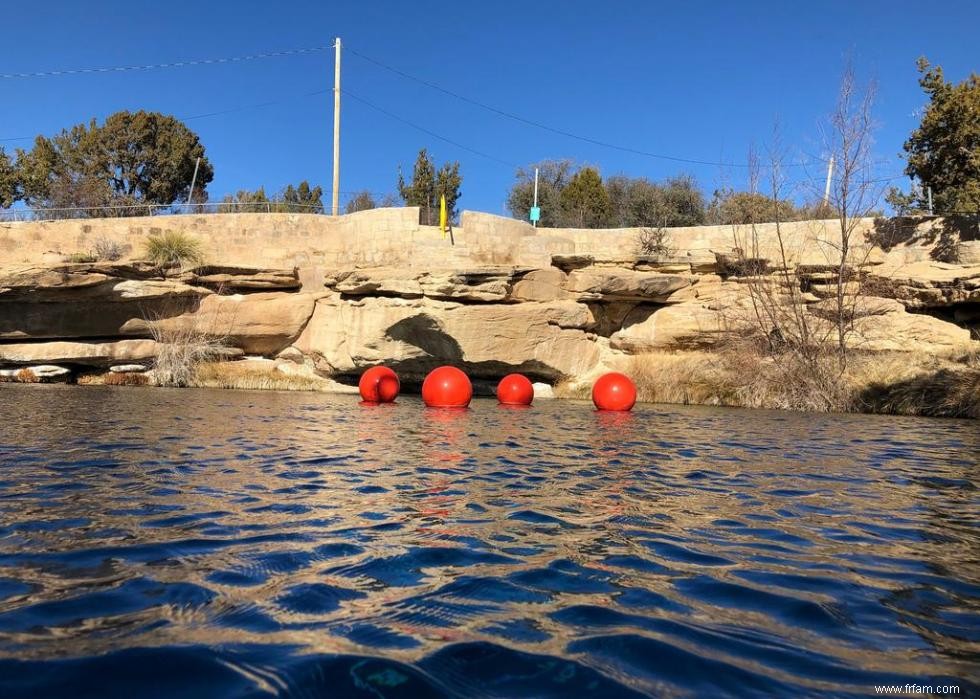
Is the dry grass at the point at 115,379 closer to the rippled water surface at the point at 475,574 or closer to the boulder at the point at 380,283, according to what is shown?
the boulder at the point at 380,283

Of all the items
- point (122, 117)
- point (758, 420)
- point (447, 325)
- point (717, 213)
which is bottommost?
point (758, 420)

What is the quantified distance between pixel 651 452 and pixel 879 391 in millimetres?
11063

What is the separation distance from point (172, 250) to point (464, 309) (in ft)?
31.9

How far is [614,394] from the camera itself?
14.8 meters

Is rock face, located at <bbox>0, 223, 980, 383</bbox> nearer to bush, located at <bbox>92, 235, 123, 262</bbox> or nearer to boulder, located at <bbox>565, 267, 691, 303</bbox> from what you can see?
boulder, located at <bbox>565, 267, 691, 303</bbox>

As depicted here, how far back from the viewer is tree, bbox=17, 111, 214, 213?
131 feet

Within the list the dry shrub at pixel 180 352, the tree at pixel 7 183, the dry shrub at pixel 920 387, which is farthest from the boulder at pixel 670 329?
the tree at pixel 7 183

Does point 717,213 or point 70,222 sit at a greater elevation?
point 717,213

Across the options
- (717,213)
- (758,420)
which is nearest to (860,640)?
(758,420)

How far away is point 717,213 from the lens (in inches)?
1345

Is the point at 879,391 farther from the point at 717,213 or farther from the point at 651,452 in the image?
the point at 717,213

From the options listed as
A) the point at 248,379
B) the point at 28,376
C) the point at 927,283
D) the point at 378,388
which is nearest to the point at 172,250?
the point at 248,379

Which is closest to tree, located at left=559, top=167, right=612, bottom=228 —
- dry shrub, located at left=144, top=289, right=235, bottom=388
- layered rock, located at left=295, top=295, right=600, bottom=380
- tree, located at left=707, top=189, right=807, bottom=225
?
tree, located at left=707, top=189, right=807, bottom=225

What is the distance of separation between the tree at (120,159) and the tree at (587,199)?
69.8ft
